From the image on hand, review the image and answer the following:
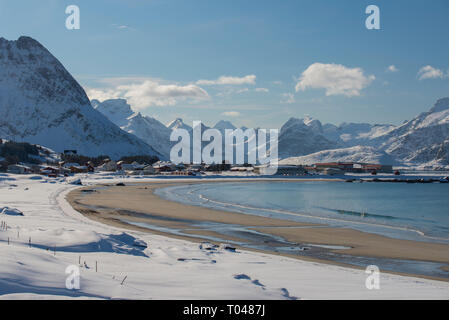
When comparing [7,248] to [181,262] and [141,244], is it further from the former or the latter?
[141,244]

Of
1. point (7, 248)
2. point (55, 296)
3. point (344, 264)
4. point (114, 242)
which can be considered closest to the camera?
point (55, 296)

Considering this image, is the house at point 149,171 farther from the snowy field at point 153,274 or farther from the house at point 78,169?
the snowy field at point 153,274

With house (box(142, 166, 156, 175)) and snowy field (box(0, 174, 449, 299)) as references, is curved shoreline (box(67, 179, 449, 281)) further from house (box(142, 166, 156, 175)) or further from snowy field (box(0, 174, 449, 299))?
house (box(142, 166, 156, 175))

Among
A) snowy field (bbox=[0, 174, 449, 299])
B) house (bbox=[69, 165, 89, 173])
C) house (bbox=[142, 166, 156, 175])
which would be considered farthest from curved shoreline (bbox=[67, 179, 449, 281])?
house (bbox=[142, 166, 156, 175])

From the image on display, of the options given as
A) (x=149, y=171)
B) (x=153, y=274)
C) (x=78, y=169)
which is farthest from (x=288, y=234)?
(x=149, y=171)

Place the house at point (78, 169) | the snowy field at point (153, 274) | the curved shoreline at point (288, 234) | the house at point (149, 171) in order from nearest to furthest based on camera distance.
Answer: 1. the snowy field at point (153, 274)
2. the curved shoreline at point (288, 234)
3. the house at point (78, 169)
4. the house at point (149, 171)

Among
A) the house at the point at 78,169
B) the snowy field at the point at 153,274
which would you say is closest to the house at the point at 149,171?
the house at the point at 78,169

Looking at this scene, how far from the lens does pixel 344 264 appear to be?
2166 cm

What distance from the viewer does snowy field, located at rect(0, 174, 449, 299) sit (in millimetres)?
10305

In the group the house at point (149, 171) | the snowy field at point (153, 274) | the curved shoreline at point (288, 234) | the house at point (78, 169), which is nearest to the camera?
the snowy field at point (153, 274)

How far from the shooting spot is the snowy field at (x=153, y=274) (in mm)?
10305

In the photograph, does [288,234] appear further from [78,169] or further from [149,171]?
[149,171]
